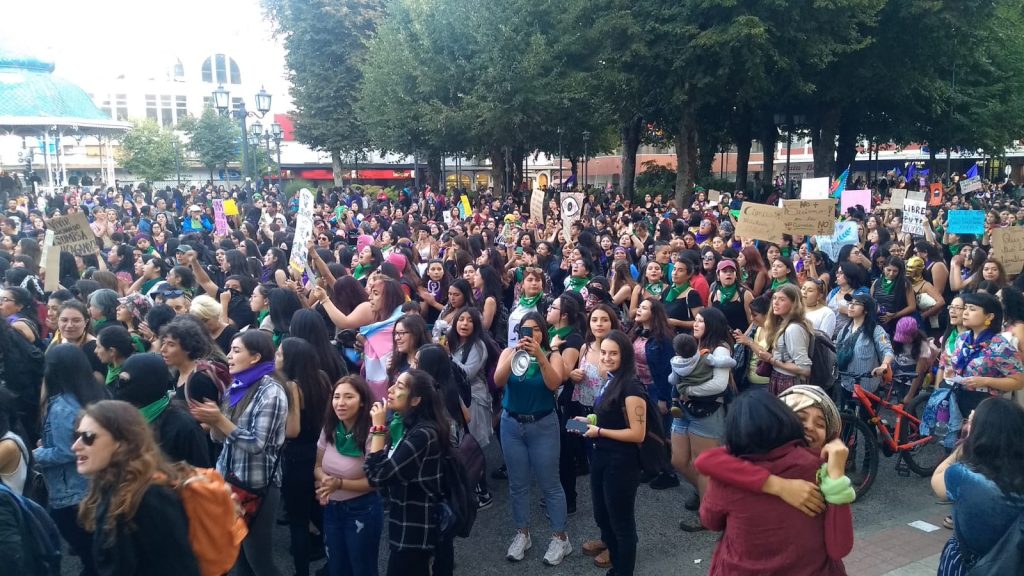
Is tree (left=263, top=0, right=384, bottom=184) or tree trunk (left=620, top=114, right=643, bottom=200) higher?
tree (left=263, top=0, right=384, bottom=184)

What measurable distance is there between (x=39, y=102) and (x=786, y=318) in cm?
3142

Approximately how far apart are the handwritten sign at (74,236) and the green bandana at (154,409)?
7089 millimetres

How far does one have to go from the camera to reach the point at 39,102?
2944 cm

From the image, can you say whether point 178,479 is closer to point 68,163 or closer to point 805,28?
point 805,28

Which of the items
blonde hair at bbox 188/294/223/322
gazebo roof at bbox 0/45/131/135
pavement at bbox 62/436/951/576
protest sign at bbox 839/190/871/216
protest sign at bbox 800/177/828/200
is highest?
gazebo roof at bbox 0/45/131/135

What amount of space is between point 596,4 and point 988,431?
23.0m

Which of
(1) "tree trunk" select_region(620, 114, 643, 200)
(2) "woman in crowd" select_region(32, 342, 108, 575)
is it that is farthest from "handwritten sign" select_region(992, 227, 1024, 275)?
(1) "tree trunk" select_region(620, 114, 643, 200)

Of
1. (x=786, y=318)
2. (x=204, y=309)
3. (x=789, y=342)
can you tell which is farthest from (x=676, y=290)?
(x=204, y=309)

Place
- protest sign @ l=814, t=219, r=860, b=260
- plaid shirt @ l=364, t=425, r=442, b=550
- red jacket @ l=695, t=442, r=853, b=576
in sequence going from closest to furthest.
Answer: red jacket @ l=695, t=442, r=853, b=576
plaid shirt @ l=364, t=425, r=442, b=550
protest sign @ l=814, t=219, r=860, b=260

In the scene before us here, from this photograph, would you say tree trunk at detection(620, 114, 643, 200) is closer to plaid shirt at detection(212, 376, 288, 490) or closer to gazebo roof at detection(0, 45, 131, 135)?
gazebo roof at detection(0, 45, 131, 135)

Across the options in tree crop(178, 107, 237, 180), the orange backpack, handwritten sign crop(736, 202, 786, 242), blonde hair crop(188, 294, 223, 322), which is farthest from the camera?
tree crop(178, 107, 237, 180)

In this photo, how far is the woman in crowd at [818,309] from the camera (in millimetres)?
7074

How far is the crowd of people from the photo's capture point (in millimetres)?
3125

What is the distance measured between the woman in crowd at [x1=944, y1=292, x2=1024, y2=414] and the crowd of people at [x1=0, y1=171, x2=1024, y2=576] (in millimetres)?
16
